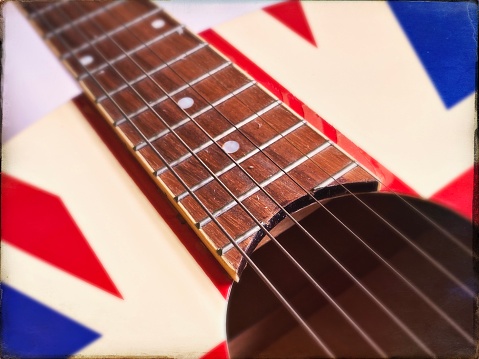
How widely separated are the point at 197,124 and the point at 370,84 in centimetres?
28

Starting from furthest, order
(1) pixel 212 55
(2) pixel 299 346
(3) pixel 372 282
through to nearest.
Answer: (1) pixel 212 55, (3) pixel 372 282, (2) pixel 299 346

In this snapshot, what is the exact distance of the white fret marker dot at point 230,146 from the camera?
66 cm

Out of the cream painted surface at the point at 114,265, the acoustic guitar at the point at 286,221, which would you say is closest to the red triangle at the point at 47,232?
the cream painted surface at the point at 114,265

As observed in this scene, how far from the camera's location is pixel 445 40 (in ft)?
2.48

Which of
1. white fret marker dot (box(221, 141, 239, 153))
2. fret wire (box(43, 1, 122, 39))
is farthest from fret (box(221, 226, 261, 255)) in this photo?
fret wire (box(43, 1, 122, 39))

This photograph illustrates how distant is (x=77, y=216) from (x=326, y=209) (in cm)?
35

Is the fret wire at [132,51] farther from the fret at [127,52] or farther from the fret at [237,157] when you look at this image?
the fret at [237,157]

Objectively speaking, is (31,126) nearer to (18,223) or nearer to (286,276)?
(18,223)

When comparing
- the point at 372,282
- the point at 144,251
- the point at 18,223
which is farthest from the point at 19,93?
the point at 372,282

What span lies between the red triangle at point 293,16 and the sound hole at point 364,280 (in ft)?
1.10

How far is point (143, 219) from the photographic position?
2.08 feet

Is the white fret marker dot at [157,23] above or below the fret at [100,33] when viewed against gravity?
below

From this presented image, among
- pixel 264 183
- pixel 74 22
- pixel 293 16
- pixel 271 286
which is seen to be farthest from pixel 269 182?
pixel 74 22

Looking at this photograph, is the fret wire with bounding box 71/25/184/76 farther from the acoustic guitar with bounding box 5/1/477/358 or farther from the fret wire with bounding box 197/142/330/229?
→ the fret wire with bounding box 197/142/330/229
